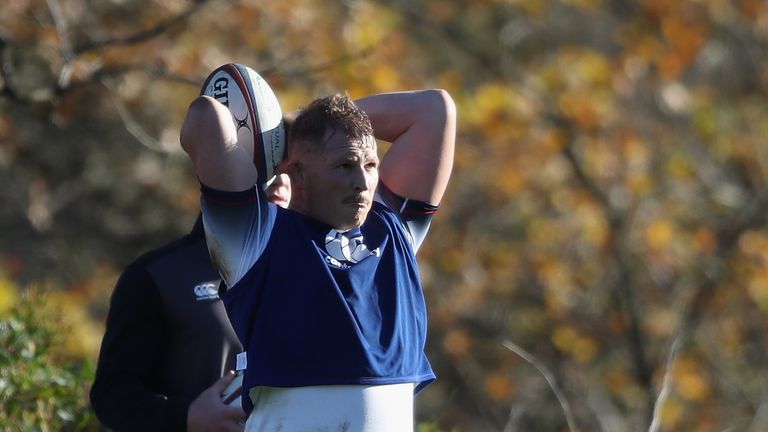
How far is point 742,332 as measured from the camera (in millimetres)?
12789

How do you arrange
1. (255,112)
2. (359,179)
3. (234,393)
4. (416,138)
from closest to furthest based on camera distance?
1. (359,179)
2. (255,112)
3. (416,138)
4. (234,393)

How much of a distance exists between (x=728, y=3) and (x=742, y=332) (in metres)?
3.21

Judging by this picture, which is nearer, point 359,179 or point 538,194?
point 359,179

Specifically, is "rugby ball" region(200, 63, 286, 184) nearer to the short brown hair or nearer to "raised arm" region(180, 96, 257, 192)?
the short brown hair

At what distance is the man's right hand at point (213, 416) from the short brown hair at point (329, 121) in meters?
0.85

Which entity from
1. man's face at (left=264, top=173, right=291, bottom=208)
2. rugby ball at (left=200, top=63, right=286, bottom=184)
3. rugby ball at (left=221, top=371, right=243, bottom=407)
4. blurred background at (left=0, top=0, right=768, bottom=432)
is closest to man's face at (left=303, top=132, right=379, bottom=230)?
rugby ball at (left=200, top=63, right=286, bottom=184)

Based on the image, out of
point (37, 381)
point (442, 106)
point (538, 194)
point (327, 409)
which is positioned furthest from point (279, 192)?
point (538, 194)

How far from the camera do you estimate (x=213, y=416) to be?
13.1 feet

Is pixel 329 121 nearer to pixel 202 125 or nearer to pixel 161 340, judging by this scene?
pixel 202 125

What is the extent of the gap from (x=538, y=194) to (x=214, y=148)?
10.0 metres

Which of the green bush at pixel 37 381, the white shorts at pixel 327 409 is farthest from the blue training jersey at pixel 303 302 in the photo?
the green bush at pixel 37 381

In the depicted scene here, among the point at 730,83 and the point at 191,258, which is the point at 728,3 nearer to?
the point at 730,83

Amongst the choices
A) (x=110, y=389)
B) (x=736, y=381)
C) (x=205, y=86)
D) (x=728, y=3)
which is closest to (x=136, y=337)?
(x=110, y=389)

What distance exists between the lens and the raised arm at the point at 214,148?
342 centimetres
